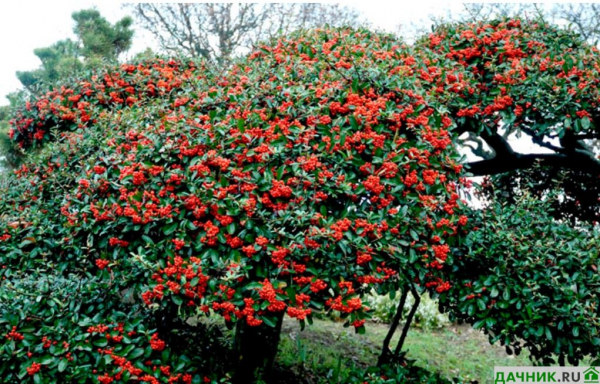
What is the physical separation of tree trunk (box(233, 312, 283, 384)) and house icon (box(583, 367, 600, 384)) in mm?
2082

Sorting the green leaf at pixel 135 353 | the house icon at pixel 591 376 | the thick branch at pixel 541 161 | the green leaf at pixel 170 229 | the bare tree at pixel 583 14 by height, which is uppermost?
the bare tree at pixel 583 14

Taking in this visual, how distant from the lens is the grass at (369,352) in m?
5.30

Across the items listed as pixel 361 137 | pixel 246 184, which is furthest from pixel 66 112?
pixel 361 137

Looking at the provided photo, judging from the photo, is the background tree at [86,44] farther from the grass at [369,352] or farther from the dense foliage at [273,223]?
the dense foliage at [273,223]

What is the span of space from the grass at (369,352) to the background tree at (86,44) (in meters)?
5.80

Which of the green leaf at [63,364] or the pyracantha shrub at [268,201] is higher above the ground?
the pyracantha shrub at [268,201]

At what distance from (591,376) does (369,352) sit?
10.7 feet

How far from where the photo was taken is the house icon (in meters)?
3.41

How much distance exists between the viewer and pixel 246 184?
303cm

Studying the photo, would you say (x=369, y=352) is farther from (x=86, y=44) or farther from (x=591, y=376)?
(x=86, y=44)

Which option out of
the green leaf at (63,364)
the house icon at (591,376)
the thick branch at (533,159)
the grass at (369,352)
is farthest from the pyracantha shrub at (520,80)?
the green leaf at (63,364)

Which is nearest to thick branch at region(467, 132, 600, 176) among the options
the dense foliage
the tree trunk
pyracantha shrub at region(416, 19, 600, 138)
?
pyracantha shrub at region(416, 19, 600, 138)

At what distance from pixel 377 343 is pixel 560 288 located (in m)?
4.07

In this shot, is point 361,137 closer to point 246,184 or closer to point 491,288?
point 246,184
